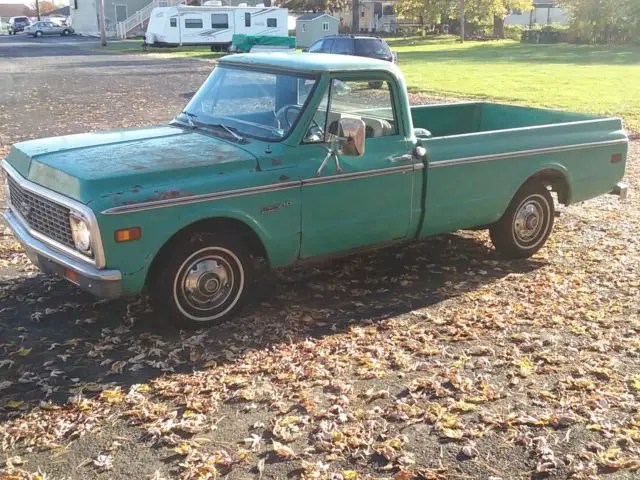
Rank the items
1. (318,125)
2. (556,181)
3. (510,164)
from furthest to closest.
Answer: (556,181)
(510,164)
(318,125)

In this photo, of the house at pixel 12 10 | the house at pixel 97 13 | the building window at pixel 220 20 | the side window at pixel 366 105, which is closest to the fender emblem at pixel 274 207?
the side window at pixel 366 105

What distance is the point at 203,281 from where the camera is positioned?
5156 mm

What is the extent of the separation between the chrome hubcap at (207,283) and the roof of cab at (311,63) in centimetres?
171

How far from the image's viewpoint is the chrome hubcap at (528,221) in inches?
272

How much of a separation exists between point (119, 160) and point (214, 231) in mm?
822

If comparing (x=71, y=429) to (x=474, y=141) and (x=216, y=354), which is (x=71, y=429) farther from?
(x=474, y=141)

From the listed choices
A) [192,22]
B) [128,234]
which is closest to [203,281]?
[128,234]

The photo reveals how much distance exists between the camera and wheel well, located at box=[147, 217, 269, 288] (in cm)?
498

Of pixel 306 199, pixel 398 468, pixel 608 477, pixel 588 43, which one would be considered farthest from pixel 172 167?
pixel 588 43

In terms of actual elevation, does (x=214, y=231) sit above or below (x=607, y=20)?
below

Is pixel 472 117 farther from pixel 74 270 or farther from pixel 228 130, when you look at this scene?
pixel 74 270

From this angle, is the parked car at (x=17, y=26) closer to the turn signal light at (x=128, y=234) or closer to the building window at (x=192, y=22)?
the building window at (x=192, y=22)

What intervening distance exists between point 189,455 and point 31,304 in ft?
8.51

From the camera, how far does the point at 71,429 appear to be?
3.97 metres
